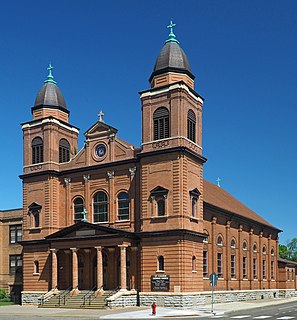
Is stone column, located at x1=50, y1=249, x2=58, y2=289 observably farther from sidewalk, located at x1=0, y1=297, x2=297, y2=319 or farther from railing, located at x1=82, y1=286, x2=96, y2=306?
sidewalk, located at x1=0, y1=297, x2=297, y2=319

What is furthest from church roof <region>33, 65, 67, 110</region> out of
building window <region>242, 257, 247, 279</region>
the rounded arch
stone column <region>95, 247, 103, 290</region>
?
building window <region>242, 257, 247, 279</region>

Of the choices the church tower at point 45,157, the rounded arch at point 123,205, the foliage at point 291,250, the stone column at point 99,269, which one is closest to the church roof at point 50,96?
the church tower at point 45,157

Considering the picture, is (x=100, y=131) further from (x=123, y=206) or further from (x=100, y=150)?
(x=123, y=206)

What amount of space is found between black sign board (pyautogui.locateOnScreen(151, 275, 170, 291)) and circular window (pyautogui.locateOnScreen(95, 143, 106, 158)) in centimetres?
1342

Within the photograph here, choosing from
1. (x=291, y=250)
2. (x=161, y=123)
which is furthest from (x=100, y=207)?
(x=291, y=250)

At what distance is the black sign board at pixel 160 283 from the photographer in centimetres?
4881

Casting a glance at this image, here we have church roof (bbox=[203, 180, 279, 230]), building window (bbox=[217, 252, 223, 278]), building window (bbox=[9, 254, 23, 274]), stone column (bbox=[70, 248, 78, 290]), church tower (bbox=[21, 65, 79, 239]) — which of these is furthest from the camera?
building window (bbox=[9, 254, 23, 274])

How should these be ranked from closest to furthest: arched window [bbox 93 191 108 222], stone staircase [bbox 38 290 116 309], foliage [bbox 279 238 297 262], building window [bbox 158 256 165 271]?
stone staircase [bbox 38 290 116 309] → building window [bbox 158 256 165 271] → arched window [bbox 93 191 108 222] → foliage [bbox 279 238 297 262]

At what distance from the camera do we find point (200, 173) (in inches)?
2115

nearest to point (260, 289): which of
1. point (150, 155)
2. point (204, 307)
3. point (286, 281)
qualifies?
point (286, 281)

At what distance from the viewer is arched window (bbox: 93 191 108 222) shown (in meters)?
55.4

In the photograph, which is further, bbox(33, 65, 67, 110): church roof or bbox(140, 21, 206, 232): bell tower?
bbox(33, 65, 67, 110): church roof

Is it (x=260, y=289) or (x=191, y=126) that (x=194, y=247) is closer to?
(x=191, y=126)

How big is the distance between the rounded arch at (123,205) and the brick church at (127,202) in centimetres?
10
